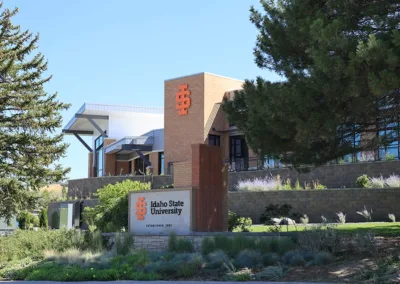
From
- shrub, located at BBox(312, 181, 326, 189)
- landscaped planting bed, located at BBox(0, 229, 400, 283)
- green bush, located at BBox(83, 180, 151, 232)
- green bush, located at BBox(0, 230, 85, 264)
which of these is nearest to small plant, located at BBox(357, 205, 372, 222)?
shrub, located at BBox(312, 181, 326, 189)

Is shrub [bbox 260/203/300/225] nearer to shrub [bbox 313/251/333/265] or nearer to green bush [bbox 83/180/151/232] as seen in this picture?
green bush [bbox 83/180/151/232]

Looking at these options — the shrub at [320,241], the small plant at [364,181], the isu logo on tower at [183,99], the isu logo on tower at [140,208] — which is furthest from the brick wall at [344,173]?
the isu logo on tower at [183,99]

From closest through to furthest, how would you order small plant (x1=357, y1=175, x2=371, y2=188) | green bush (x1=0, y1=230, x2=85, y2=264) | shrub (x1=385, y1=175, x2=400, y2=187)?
green bush (x1=0, y1=230, x2=85, y2=264)
shrub (x1=385, y1=175, x2=400, y2=187)
small plant (x1=357, y1=175, x2=371, y2=188)

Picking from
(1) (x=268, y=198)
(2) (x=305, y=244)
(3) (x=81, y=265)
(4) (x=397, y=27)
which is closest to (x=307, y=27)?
(4) (x=397, y=27)

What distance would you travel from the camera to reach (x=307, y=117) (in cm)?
1227

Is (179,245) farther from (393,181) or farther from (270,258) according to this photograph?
(393,181)

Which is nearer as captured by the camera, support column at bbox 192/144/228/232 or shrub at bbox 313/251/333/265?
shrub at bbox 313/251/333/265

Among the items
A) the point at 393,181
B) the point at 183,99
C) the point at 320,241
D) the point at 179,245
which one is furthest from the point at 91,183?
the point at 320,241

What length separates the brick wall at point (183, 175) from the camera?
18078 mm

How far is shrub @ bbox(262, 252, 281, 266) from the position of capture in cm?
1330

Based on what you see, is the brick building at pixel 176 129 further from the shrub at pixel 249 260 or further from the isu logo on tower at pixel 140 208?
the shrub at pixel 249 260

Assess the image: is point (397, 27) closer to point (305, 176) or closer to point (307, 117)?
point (307, 117)

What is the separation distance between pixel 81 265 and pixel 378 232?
819cm

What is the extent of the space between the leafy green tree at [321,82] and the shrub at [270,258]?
8.15ft
